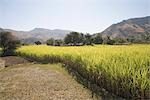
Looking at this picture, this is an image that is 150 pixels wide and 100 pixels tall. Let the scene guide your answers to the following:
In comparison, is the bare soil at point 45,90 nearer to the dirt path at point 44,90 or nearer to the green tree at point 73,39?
the dirt path at point 44,90

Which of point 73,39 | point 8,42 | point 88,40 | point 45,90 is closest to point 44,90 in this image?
point 45,90

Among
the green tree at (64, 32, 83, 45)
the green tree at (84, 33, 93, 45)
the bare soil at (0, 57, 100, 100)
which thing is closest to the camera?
the bare soil at (0, 57, 100, 100)

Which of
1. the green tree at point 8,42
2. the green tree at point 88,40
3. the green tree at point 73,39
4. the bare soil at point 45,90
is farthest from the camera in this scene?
the green tree at point 73,39

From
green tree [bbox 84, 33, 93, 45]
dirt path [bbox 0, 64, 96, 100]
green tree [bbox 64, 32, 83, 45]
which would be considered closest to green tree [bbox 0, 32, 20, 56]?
dirt path [bbox 0, 64, 96, 100]

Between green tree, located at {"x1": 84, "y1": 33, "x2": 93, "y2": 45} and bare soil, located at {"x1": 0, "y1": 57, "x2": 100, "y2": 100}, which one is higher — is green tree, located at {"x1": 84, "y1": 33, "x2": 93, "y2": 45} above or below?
above

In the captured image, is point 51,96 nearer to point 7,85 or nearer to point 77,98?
point 77,98

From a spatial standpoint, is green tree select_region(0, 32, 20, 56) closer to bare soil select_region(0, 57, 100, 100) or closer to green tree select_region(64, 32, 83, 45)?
bare soil select_region(0, 57, 100, 100)

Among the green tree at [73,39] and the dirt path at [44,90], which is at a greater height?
the green tree at [73,39]

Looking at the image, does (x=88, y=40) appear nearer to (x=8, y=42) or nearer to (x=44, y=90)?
(x=8, y=42)

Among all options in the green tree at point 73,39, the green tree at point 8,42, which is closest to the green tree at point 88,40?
the green tree at point 73,39

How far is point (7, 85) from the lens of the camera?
349 inches

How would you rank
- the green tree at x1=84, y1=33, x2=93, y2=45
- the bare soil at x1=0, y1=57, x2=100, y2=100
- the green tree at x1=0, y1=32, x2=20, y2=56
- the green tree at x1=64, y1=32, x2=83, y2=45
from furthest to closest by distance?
the green tree at x1=64, y1=32, x2=83, y2=45, the green tree at x1=84, y1=33, x2=93, y2=45, the green tree at x1=0, y1=32, x2=20, y2=56, the bare soil at x1=0, y1=57, x2=100, y2=100

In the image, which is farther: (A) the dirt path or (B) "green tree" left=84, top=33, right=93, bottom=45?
(B) "green tree" left=84, top=33, right=93, bottom=45

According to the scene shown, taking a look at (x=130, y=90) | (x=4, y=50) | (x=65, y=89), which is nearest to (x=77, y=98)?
(x=65, y=89)
